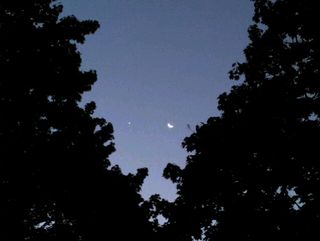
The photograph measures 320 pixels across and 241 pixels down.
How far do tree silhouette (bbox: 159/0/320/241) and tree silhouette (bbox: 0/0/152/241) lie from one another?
2.77 meters

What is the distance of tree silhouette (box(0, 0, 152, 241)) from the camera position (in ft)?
43.2

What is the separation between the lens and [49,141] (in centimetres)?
1416

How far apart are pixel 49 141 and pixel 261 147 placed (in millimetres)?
7358

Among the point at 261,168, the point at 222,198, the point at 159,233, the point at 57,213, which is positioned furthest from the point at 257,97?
the point at 57,213

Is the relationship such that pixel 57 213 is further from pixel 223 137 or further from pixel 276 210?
pixel 276 210

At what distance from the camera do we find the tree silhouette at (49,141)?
43.2 feet

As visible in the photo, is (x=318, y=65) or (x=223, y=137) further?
(x=223, y=137)

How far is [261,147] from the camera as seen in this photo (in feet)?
47.6

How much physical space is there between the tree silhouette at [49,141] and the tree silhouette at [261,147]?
109 inches

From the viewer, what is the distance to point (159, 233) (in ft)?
48.9

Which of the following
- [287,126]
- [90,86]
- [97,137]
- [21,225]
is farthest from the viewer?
[97,137]

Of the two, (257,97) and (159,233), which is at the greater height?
(257,97)

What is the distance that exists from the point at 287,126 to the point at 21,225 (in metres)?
9.27

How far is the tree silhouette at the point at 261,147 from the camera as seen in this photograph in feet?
43.7
